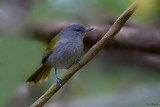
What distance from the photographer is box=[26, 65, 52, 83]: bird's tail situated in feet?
8.78

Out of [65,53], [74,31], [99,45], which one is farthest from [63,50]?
[99,45]

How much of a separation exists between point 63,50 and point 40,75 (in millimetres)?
293

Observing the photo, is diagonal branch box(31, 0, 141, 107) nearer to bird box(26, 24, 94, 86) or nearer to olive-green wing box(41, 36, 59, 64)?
bird box(26, 24, 94, 86)

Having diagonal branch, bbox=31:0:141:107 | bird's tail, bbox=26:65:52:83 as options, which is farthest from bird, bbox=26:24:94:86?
diagonal branch, bbox=31:0:141:107

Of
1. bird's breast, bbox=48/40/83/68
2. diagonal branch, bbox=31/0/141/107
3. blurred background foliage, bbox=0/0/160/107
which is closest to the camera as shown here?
diagonal branch, bbox=31/0/141/107

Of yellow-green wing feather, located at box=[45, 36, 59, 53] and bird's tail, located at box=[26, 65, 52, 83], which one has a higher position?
yellow-green wing feather, located at box=[45, 36, 59, 53]

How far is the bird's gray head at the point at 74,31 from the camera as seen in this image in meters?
2.73

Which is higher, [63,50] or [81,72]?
[63,50]

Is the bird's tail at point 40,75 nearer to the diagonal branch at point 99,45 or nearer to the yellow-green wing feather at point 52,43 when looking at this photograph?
the yellow-green wing feather at point 52,43

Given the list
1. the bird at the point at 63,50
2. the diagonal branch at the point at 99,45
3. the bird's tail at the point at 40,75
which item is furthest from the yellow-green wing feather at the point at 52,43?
the diagonal branch at the point at 99,45

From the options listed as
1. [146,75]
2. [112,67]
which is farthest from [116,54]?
[146,75]

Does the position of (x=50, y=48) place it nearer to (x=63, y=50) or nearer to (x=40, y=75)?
(x=63, y=50)

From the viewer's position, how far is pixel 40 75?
8.96 ft

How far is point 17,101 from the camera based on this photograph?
2.51 metres
